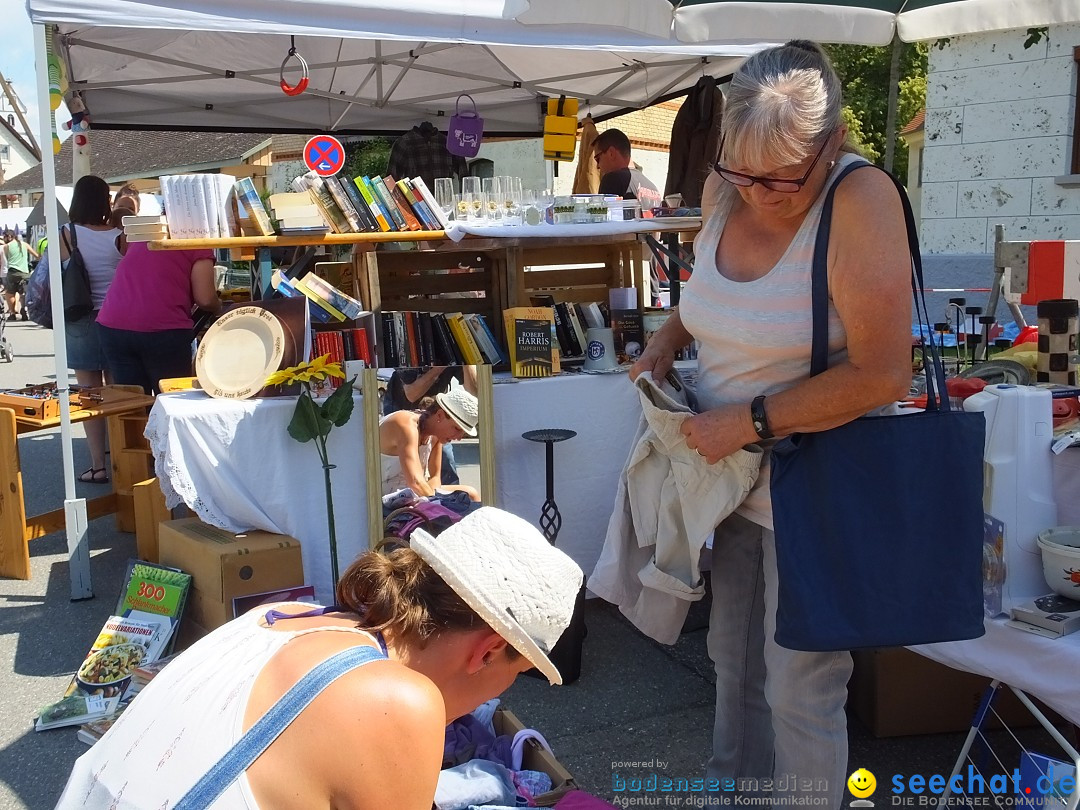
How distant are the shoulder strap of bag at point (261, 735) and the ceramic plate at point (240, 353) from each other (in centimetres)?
253

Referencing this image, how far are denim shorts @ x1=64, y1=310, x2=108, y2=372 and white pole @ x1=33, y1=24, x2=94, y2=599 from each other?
1704mm

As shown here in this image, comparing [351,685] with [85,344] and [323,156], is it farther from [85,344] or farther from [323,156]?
[85,344]

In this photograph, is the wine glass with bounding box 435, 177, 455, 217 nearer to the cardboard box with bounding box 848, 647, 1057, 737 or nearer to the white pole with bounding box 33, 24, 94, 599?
the white pole with bounding box 33, 24, 94, 599

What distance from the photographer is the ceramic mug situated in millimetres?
3963

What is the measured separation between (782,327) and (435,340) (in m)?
2.37

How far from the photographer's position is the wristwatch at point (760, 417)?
1874 millimetres

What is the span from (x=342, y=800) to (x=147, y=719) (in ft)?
1.00

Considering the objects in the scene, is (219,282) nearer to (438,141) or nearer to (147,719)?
(438,141)

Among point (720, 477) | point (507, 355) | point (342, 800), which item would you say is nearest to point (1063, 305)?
point (720, 477)

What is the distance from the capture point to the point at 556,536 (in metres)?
3.83

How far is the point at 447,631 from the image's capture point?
1383mm

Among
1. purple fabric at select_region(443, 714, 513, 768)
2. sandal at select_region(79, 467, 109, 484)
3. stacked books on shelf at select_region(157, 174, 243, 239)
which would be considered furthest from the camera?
sandal at select_region(79, 467, 109, 484)

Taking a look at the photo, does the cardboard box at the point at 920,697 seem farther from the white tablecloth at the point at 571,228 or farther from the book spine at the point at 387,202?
the book spine at the point at 387,202

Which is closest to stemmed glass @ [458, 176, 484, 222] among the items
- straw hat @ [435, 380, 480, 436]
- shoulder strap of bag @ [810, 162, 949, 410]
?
straw hat @ [435, 380, 480, 436]
